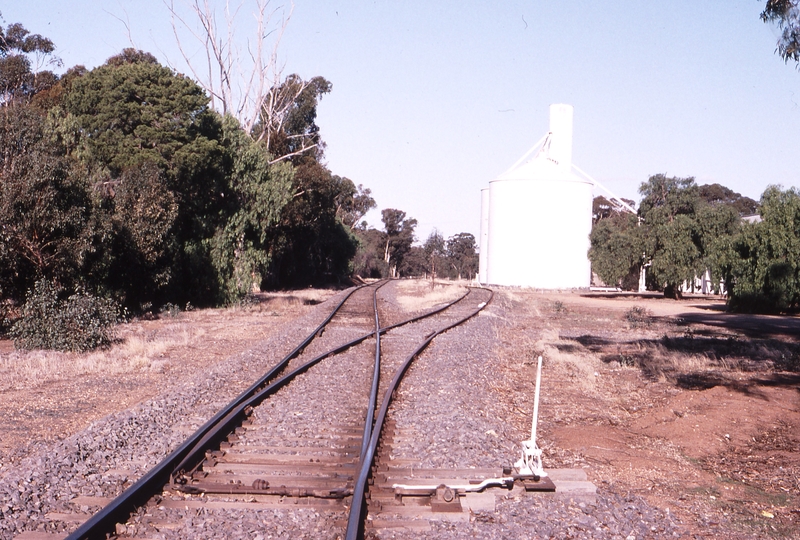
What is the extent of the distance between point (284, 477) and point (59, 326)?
36.4 ft

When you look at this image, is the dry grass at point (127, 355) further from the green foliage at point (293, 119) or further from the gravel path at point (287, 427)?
the green foliage at point (293, 119)

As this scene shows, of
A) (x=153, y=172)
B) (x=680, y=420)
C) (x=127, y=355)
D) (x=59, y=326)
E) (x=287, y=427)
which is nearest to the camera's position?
(x=287, y=427)

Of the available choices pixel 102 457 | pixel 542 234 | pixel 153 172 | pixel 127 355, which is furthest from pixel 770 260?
pixel 102 457

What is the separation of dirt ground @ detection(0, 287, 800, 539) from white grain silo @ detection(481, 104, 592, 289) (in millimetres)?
38460

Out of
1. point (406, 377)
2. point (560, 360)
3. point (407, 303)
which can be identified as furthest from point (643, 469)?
point (407, 303)

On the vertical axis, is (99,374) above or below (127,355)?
below

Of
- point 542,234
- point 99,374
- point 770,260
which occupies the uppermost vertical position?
point 542,234

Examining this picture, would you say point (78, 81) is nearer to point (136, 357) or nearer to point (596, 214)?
point (136, 357)

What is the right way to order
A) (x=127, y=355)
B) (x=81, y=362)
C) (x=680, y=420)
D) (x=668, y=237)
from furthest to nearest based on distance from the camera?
(x=668, y=237), (x=127, y=355), (x=81, y=362), (x=680, y=420)

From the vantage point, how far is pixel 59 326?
15.5 m

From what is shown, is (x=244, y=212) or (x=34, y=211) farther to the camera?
(x=244, y=212)

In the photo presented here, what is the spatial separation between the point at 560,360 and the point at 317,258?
42.4 m

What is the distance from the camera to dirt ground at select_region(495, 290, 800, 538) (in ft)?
20.8

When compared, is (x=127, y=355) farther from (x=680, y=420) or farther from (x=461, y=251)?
(x=461, y=251)
